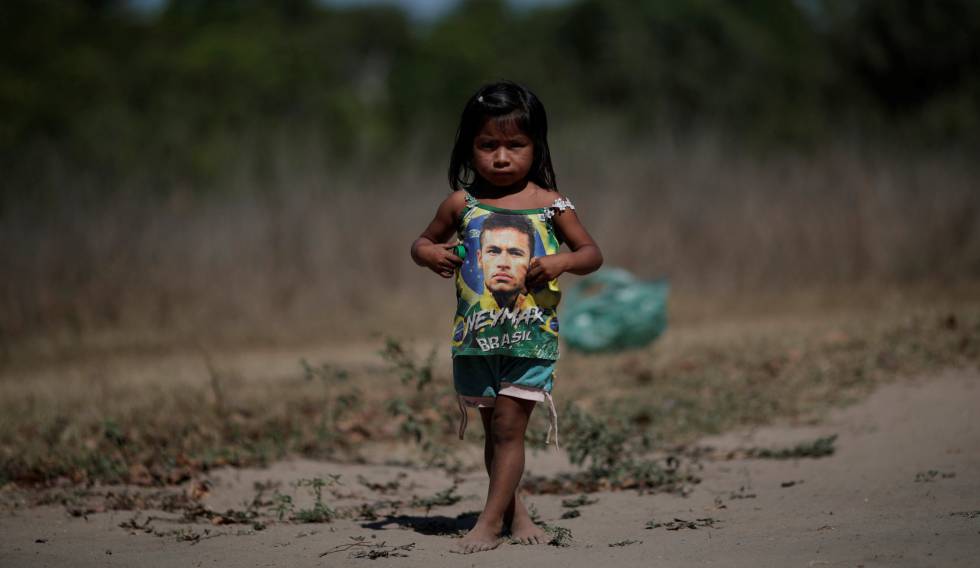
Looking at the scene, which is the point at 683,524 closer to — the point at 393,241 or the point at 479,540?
the point at 479,540

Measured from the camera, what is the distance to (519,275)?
3.79 meters

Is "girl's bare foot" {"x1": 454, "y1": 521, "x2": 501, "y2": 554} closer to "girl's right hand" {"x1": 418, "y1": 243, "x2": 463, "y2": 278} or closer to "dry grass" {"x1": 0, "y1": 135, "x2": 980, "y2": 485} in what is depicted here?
"girl's right hand" {"x1": 418, "y1": 243, "x2": 463, "y2": 278}

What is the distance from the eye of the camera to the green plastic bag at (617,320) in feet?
29.2

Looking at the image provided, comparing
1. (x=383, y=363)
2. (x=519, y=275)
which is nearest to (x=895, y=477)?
(x=519, y=275)

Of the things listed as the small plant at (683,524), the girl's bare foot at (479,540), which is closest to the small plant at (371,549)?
the girl's bare foot at (479,540)

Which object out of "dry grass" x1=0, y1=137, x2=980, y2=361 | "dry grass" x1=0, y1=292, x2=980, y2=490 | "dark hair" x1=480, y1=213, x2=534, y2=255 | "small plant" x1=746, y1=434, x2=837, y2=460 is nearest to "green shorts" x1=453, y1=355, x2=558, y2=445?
"dark hair" x1=480, y1=213, x2=534, y2=255

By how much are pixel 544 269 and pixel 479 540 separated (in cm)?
94

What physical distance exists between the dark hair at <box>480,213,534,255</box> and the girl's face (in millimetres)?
141

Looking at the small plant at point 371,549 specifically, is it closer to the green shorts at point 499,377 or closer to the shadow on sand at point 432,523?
the shadow on sand at point 432,523

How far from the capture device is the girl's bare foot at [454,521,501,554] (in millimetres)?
3830

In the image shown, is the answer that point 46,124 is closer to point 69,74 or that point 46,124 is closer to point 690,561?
point 69,74

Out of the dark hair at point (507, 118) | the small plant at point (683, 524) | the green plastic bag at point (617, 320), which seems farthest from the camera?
the green plastic bag at point (617, 320)

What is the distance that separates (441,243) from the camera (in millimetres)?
4078

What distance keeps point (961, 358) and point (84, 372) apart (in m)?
6.51
